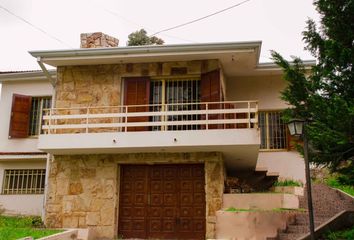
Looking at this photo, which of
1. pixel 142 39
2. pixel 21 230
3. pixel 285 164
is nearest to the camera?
pixel 21 230

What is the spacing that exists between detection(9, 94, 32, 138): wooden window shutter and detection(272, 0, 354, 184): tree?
1111 centimetres

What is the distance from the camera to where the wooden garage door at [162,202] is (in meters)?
13.4

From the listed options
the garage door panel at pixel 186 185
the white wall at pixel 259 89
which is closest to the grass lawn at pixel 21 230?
the garage door panel at pixel 186 185

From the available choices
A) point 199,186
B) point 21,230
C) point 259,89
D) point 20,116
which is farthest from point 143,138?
point 20,116

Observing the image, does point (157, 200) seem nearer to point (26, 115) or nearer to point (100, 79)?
point (100, 79)

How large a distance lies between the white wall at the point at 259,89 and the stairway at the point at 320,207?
3.87m

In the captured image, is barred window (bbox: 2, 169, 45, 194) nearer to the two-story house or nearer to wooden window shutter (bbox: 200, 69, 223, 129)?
the two-story house

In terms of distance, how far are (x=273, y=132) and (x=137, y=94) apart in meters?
5.93

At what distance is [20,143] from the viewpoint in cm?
1780

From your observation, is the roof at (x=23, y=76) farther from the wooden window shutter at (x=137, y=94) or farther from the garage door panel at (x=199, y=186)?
the garage door panel at (x=199, y=186)

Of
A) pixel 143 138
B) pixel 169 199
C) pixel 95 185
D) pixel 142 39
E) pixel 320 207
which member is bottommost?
pixel 320 207

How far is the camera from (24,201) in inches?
677

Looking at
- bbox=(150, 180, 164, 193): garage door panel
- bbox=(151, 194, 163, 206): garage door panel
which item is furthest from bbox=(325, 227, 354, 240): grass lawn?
bbox=(150, 180, 164, 193): garage door panel

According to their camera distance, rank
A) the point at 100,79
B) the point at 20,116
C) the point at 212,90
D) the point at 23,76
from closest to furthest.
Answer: the point at 212,90, the point at 100,79, the point at 20,116, the point at 23,76
